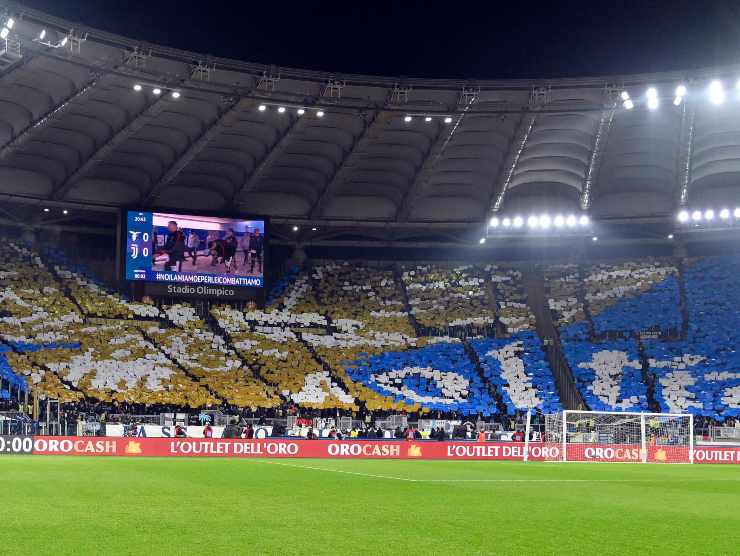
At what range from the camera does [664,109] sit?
158 feet

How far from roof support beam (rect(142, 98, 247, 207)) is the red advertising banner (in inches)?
616

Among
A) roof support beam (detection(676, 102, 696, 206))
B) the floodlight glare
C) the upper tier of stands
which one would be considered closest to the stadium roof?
roof support beam (detection(676, 102, 696, 206))

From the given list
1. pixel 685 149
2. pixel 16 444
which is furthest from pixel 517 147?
pixel 16 444

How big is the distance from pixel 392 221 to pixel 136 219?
14937 mm

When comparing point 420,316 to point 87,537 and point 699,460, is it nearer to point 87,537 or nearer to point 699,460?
point 699,460

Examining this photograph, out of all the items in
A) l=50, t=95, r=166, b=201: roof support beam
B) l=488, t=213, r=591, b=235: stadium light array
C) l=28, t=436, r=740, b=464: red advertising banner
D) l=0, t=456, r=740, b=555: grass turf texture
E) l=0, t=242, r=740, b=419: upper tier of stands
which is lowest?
l=28, t=436, r=740, b=464: red advertising banner

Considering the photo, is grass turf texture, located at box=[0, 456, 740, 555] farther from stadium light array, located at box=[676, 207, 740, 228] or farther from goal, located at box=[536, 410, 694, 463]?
stadium light array, located at box=[676, 207, 740, 228]

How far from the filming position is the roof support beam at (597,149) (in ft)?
156

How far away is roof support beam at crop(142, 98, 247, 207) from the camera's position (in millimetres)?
46875

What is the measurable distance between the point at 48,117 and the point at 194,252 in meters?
10.9

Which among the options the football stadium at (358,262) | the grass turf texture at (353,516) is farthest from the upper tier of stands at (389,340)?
the grass turf texture at (353,516)

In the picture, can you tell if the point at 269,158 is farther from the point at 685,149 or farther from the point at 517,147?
the point at 685,149


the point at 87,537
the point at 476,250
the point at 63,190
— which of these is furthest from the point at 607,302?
the point at 87,537

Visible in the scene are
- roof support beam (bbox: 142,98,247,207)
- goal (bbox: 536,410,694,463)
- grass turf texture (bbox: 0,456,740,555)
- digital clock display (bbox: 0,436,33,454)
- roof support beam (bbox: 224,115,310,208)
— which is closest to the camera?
grass turf texture (bbox: 0,456,740,555)
